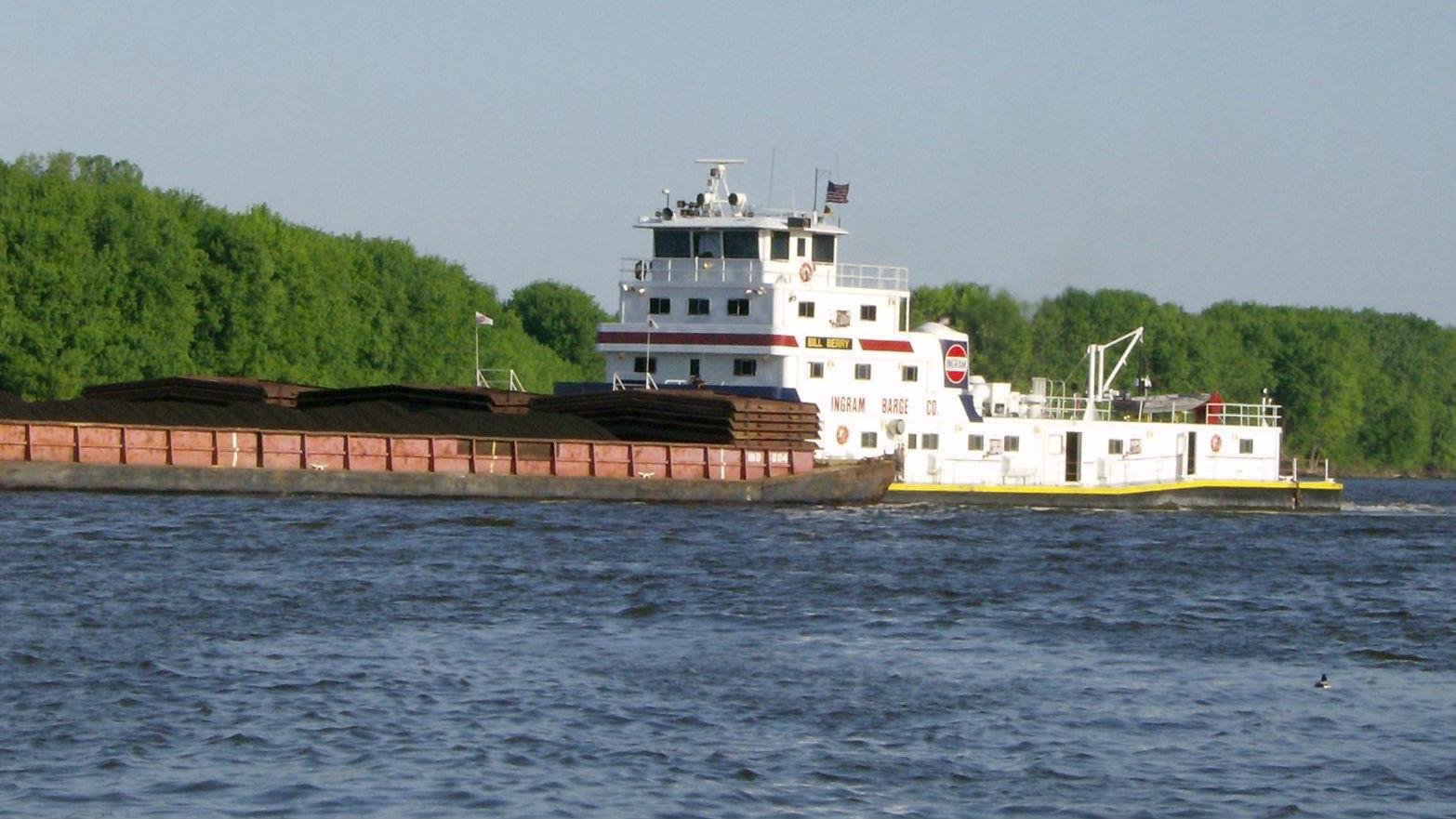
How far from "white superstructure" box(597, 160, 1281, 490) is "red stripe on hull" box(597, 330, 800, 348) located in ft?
0.07

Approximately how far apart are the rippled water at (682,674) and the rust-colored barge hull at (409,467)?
6.78 feet

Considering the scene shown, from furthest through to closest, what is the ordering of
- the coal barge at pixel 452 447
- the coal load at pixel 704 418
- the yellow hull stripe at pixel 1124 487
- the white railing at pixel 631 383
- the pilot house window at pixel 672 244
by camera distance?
the pilot house window at pixel 672 244 → the white railing at pixel 631 383 → the yellow hull stripe at pixel 1124 487 → the coal load at pixel 704 418 → the coal barge at pixel 452 447

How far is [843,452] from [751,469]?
376 centimetres

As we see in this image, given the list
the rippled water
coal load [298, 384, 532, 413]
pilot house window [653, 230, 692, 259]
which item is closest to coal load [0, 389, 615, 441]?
coal load [298, 384, 532, 413]

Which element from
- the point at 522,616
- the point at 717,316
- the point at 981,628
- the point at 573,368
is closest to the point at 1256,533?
the point at 717,316

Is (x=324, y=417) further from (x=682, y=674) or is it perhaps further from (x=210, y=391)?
(x=682, y=674)

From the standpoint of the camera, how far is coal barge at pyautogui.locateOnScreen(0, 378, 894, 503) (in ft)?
129

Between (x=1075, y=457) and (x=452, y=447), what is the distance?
16.1 m

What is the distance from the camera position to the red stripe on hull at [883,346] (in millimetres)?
46781

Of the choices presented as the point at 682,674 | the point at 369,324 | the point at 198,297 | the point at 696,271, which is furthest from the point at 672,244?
the point at 369,324

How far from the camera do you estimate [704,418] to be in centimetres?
4366

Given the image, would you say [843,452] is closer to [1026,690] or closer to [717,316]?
[717,316]

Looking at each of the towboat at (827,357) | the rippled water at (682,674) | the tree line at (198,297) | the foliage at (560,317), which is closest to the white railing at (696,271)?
the towboat at (827,357)

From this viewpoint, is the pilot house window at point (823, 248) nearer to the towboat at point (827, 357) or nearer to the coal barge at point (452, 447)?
the towboat at point (827, 357)
